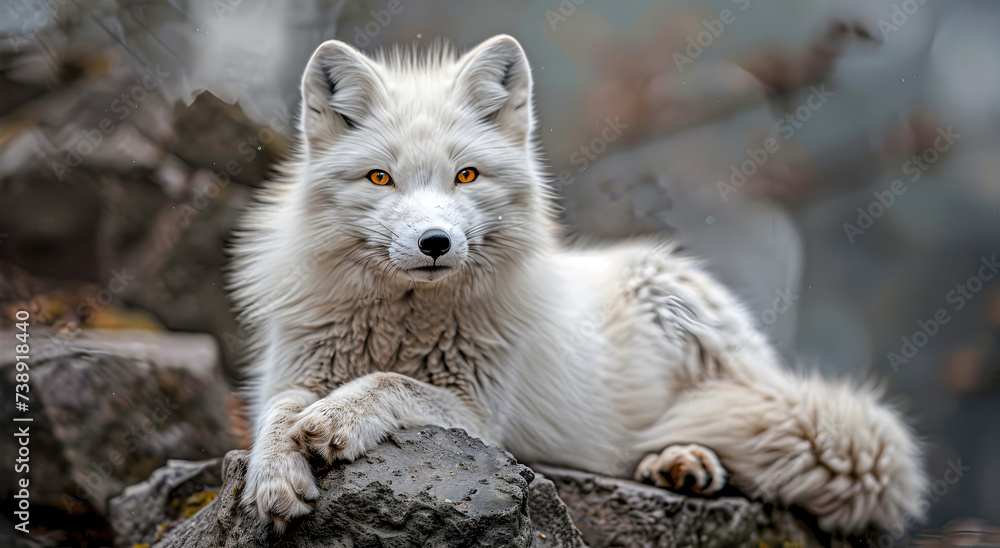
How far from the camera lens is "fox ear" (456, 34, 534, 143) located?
200cm

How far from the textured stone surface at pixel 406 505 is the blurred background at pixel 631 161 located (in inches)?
76.2

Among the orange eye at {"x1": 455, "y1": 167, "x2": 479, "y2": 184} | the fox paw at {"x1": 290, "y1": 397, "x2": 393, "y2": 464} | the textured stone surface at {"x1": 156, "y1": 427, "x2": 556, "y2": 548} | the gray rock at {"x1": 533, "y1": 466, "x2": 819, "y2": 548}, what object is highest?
the orange eye at {"x1": 455, "y1": 167, "x2": 479, "y2": 184}

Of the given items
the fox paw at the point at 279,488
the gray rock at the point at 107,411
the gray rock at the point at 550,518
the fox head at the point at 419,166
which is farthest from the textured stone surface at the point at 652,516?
the gray rock at the point at 107,411

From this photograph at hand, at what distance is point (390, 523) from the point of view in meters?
1.38

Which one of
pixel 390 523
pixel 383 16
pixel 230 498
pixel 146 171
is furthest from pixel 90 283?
pixel 390 523

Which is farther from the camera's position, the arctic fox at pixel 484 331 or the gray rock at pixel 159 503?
the gray rock at pixel 159 503

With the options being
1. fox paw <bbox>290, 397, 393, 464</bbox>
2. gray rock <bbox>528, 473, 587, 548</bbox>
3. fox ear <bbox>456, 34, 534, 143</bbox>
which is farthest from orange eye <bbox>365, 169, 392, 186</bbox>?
gray rock <bbox>528, 473, 587, 548</bbox>

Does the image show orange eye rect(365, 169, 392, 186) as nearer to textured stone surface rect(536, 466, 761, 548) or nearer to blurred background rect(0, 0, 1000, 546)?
textured stone surface rect(536, 466, 761, 548)

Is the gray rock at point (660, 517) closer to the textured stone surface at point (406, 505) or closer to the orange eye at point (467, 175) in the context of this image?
the textured stone surface at point (406, 505)

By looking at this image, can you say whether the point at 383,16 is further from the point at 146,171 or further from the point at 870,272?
the point at 870,272

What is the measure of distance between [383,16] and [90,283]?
2.06 m

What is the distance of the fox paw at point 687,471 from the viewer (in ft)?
6.89

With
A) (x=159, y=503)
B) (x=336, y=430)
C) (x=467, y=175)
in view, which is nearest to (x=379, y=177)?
(x=467, y=175)

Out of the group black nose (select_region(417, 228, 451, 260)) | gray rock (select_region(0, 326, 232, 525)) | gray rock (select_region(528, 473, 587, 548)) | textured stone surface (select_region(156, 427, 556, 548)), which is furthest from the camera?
gray rock (select_region(0, 326, 232, 525))
